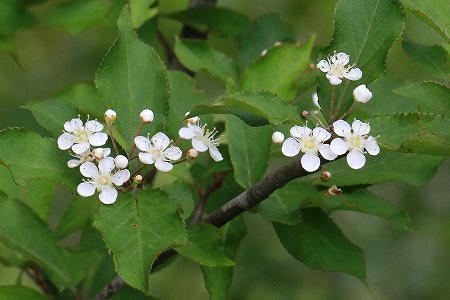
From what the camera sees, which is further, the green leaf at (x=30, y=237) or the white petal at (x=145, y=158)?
the green leaf at (x=30, y=237)

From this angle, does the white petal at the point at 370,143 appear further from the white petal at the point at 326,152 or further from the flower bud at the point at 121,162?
the flower bud at the point at 121,162

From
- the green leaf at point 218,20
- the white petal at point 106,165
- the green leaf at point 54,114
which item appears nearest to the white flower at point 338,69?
the white petal at point 106,165

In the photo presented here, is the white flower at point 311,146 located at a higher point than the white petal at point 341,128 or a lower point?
lower

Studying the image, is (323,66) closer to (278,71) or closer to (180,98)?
(180,98)

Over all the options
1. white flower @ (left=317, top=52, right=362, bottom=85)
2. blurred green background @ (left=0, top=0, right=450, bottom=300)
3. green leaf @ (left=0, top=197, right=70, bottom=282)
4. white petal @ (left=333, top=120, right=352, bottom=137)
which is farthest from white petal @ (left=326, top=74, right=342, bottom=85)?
blurred green background @ (left=0, top=0, right=450, bottom=300)

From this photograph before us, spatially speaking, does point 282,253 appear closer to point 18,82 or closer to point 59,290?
point 18,82

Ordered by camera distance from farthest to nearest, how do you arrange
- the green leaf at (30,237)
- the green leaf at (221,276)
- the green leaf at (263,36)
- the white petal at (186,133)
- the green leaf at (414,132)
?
the green leaf at (263,36) → the green leaf at (30,237) → the green leaf at (221,276) → the white petal at (186,133) → the green leaf at (414,132)

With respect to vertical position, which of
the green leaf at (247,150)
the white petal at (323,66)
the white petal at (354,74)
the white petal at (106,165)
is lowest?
the green leaf at (247,150)
